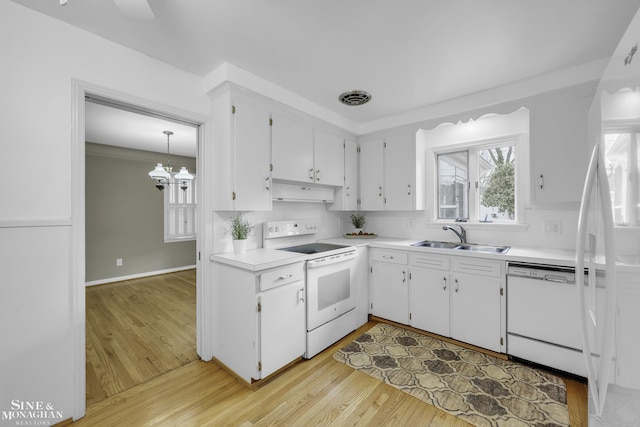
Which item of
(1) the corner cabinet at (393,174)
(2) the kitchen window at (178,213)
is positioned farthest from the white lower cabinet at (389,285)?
(2) the kitchen window at (178,213)

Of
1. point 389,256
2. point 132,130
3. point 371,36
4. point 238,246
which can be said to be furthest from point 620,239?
point 132,130

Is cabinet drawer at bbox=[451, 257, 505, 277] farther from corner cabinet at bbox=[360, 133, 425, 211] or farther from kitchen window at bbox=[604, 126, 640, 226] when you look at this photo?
kitchen window at bbox=[604, 126, 640, 226]

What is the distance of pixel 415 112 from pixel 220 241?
257 cm

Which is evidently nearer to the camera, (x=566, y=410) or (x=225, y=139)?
(x=566, y=410)

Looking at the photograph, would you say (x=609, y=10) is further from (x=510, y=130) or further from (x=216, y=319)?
(x=216, y=319)

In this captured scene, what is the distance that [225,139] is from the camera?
2.28 metres

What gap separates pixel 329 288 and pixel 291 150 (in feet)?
4.67

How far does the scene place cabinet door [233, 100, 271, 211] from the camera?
7.45 feet

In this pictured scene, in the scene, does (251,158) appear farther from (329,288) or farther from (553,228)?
(553,228)

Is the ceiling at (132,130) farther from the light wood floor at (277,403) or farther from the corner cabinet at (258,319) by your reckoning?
the light wood floor at (277,403)

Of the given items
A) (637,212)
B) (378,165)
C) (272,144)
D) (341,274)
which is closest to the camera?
(637,212)

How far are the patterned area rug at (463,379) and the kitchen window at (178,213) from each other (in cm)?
458

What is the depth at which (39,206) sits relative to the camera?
5.25 feet

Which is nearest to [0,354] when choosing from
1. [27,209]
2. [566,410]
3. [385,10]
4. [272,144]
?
[27,209]
